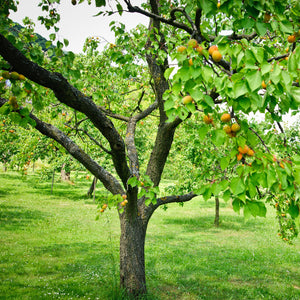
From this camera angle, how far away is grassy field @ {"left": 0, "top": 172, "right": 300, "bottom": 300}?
6.62 metres

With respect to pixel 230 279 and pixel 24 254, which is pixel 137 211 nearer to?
pixel 230 279

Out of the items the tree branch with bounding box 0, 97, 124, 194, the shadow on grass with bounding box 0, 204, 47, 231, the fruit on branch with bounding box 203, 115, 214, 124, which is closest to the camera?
the fruit on branch with bounding box 203, 115, 214, 124

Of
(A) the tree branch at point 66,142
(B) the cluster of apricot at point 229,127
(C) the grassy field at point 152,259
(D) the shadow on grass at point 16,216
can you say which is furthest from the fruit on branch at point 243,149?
(D) the shadow on grass at point 16,216

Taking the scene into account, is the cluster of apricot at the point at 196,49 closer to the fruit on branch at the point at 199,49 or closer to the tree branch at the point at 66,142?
the fruit on branch at the point at 199,49

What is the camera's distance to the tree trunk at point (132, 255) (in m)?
5.13

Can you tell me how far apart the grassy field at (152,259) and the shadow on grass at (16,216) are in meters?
0.05

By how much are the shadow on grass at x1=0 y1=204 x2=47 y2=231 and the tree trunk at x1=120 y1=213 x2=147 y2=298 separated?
29.6 ft

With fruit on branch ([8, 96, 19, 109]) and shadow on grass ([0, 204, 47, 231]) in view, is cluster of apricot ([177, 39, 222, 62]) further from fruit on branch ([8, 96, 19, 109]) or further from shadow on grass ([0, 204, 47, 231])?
shadow on grass ([0, 204, 47, 231])

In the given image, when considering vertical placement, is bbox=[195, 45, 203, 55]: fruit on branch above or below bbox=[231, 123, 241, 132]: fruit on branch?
above

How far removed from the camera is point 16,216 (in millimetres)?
14398

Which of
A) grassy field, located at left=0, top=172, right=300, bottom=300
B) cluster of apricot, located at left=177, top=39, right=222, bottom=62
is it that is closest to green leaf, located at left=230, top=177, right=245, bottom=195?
cluster of apricot, located at left=177, top=39, right=222, bottom=62

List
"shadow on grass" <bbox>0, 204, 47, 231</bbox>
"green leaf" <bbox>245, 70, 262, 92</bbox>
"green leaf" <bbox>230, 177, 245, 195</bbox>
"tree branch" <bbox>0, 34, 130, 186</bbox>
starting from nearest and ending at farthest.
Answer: "green leaf" <bbox>245, 70, 262, 92</bbox>, "green leaf" <bbox>230, 177, 245, 195</bbox>, "tree branch" <bbox>0, 34, 130, 186</bbox>, "shadow on grass" <bbox>0, 204, 47, 231</bbox>

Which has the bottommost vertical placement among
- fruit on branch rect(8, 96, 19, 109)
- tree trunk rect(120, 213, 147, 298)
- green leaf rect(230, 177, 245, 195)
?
tree trunk rect(120, 213, 147, 298)

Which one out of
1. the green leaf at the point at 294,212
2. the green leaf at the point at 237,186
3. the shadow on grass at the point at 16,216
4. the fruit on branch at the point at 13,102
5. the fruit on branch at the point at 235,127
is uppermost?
the fruit on branch at the point at 13,102
